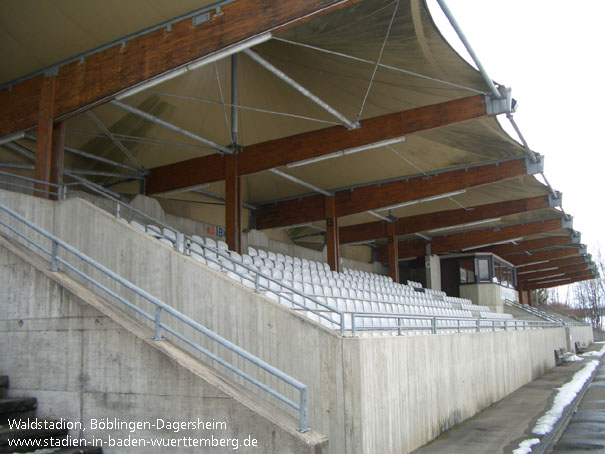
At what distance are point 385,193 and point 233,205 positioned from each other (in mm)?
8254

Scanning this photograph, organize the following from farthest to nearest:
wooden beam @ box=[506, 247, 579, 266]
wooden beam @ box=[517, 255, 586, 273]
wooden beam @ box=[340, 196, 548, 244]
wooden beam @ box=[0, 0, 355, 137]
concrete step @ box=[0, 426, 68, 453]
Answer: wooden beam @ box=[517, 255, 586, 273], wooden beam @ box=[506, 247, 579, 266], wooden beam @ box=[340, 196, 548, 244], wooden beam @ box=[0, 0, 355, 137], concrete step @ box=[0, 426, 68, 453]

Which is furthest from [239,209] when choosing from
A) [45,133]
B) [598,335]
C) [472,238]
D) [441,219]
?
[598,335]

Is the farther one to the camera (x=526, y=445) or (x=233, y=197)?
(x=233, y=197)

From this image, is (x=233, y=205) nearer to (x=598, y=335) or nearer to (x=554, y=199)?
(x=554, y=199)

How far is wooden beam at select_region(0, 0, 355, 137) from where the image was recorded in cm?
1064

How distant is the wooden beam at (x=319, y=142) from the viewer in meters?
15.7

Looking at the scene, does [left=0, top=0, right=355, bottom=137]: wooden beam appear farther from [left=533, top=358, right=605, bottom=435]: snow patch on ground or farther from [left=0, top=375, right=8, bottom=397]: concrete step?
[left=533, top=358, right=605, bottom=435]: snow patch on ground

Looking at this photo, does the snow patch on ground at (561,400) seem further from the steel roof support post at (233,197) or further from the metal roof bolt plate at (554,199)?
the steel roof support post at (233,197)

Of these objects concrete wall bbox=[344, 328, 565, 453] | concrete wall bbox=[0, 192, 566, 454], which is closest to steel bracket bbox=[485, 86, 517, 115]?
concrete wall bbox=[344, 328, 565, 453]

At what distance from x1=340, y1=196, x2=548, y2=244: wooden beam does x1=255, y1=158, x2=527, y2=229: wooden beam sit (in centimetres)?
688

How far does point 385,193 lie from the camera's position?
23984 millimetres

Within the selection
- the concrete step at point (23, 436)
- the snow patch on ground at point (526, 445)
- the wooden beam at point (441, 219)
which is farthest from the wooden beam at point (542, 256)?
the concrete step at point (23, 436)

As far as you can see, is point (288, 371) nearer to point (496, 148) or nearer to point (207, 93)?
point (207, 93)

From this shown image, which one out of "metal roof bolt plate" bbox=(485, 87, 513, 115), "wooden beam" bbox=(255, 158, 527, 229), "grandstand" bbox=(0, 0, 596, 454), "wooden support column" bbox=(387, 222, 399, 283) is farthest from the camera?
"wooden support column" bbox=(387, 222, 399, 283)
